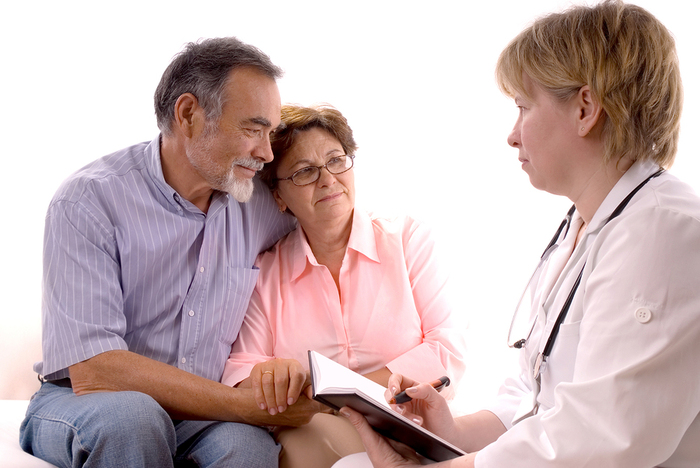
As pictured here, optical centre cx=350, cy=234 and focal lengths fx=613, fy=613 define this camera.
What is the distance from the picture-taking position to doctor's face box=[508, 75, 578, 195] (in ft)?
4.18

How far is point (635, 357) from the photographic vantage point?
3.37 ft

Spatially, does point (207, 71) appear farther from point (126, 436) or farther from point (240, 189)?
point (126, 436)

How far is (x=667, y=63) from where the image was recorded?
→ 121cm

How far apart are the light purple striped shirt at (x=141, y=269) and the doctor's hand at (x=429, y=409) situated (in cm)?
68

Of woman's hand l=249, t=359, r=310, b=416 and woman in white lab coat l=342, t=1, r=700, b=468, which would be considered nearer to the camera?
woman in white lab coat l=342, t=1, r=700, b=468

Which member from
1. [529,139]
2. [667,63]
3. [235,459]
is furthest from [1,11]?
[667,63]

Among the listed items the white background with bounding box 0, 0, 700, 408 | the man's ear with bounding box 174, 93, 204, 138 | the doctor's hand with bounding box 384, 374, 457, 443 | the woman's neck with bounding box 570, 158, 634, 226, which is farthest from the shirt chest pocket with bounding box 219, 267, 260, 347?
the woman's neck with bounding box 570, 158, 634, 226

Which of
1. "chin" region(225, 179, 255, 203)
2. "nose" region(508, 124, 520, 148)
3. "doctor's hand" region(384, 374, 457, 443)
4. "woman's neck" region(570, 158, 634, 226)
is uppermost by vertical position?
"nose" region(508, 124, 520, 148)

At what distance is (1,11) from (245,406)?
7.54 feet

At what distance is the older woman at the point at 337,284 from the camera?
203 centimetres

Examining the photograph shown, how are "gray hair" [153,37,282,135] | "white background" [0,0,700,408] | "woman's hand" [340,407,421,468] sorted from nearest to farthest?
"woman's hand" [340,407,421,468], "gray hair" [153,37,282,135], "white background" [0,0,700,408]

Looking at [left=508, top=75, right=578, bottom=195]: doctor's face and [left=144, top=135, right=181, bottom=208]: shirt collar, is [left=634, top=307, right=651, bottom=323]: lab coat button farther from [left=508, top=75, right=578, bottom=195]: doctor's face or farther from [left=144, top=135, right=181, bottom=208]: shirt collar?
[left=144, top=135, right=181, bottom=208]: shirt collar

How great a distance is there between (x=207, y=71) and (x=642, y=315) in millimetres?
1463

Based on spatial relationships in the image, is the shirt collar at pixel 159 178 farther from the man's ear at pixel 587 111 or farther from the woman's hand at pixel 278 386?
the man's ear at pixel 587 111
